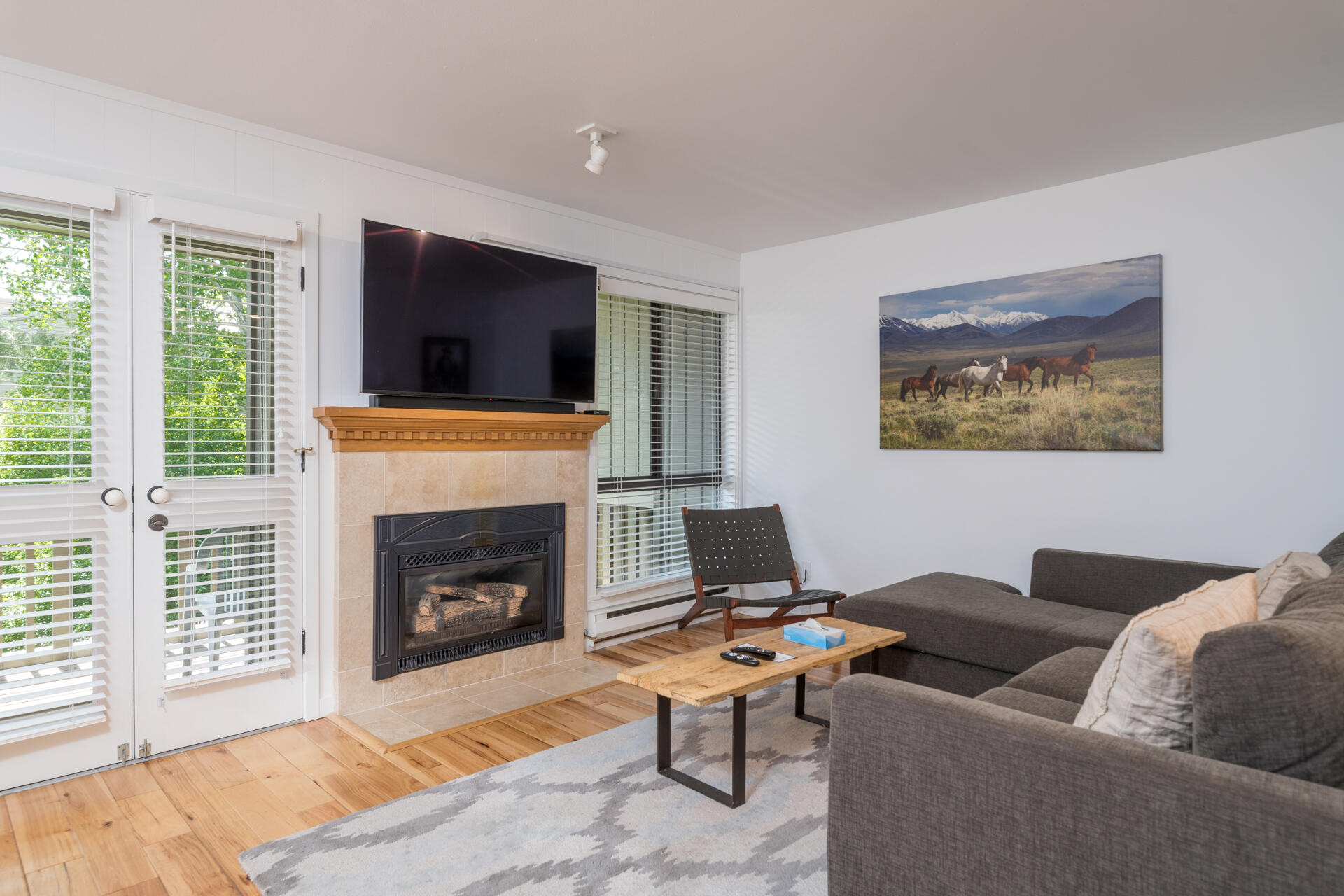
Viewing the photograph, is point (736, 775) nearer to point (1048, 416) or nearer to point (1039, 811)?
point (1039, 811)

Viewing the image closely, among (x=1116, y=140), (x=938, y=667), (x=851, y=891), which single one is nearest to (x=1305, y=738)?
(x=851, y=891)

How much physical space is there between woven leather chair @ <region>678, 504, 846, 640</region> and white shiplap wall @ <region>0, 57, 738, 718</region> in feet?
5.95

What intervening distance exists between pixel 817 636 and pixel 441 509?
73.3 inches

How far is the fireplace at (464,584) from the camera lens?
11.1 feet

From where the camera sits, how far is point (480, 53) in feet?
8.23

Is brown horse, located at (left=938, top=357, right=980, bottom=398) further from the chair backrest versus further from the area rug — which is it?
the area rug

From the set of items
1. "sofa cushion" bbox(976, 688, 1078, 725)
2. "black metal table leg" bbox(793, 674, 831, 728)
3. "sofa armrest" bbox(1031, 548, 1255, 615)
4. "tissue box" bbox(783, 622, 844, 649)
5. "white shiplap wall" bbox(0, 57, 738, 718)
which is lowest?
"black metal table leg" bbox(793, 674, 831, 728)

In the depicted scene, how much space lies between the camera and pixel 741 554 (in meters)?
4.55

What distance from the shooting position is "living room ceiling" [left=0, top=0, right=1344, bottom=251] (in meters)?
2.28

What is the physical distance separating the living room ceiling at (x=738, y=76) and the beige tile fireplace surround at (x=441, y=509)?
1.26 meters

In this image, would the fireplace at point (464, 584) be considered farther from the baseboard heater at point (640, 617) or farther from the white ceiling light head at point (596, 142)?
the white ceiling light head at point (596, 142)

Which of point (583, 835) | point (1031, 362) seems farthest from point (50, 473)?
point (1031, 362)

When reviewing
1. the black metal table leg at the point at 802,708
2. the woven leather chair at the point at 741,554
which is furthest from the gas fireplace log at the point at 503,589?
the black metal table leg at the point at 802,708

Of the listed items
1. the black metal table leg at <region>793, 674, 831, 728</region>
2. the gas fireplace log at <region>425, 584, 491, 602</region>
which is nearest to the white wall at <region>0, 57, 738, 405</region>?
the gas fireplace log at <region>425, 584, 491, 602</region>
